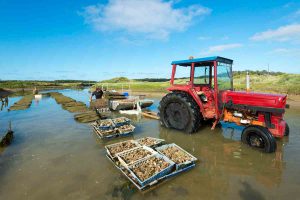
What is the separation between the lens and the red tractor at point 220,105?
5.33m

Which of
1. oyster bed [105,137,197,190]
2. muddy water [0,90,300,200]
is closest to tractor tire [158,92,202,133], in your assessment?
muddy water [0,90,300,200]

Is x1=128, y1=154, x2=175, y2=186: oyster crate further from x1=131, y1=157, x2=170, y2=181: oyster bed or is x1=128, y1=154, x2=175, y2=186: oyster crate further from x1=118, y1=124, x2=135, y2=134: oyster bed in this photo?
x1=118, y1=124, x2=135, y2=134: oyster bed

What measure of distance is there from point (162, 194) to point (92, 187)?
1432 mm

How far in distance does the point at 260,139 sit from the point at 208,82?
257cm

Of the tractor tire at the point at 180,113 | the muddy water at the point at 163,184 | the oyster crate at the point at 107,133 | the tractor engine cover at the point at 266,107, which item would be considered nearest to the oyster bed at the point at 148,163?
the muddy water at the point at 163,184

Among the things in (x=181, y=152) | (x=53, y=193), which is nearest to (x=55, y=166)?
(x=53, y=193)

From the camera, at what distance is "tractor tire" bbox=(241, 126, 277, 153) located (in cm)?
507

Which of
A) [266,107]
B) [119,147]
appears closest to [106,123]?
[119,147]

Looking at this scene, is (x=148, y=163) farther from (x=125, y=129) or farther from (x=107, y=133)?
(x=125, y=129)

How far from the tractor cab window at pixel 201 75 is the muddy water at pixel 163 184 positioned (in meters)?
1.97

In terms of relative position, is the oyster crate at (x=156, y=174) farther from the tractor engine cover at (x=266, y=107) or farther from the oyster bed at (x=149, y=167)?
the tractor engine cover at (x=266, y=107)

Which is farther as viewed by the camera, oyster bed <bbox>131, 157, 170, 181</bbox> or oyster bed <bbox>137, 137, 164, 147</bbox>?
oyster bed <bbox>137, 137, 164, 147</bbox>

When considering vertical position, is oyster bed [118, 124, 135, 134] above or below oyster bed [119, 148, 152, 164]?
above

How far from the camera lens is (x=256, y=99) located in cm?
556
